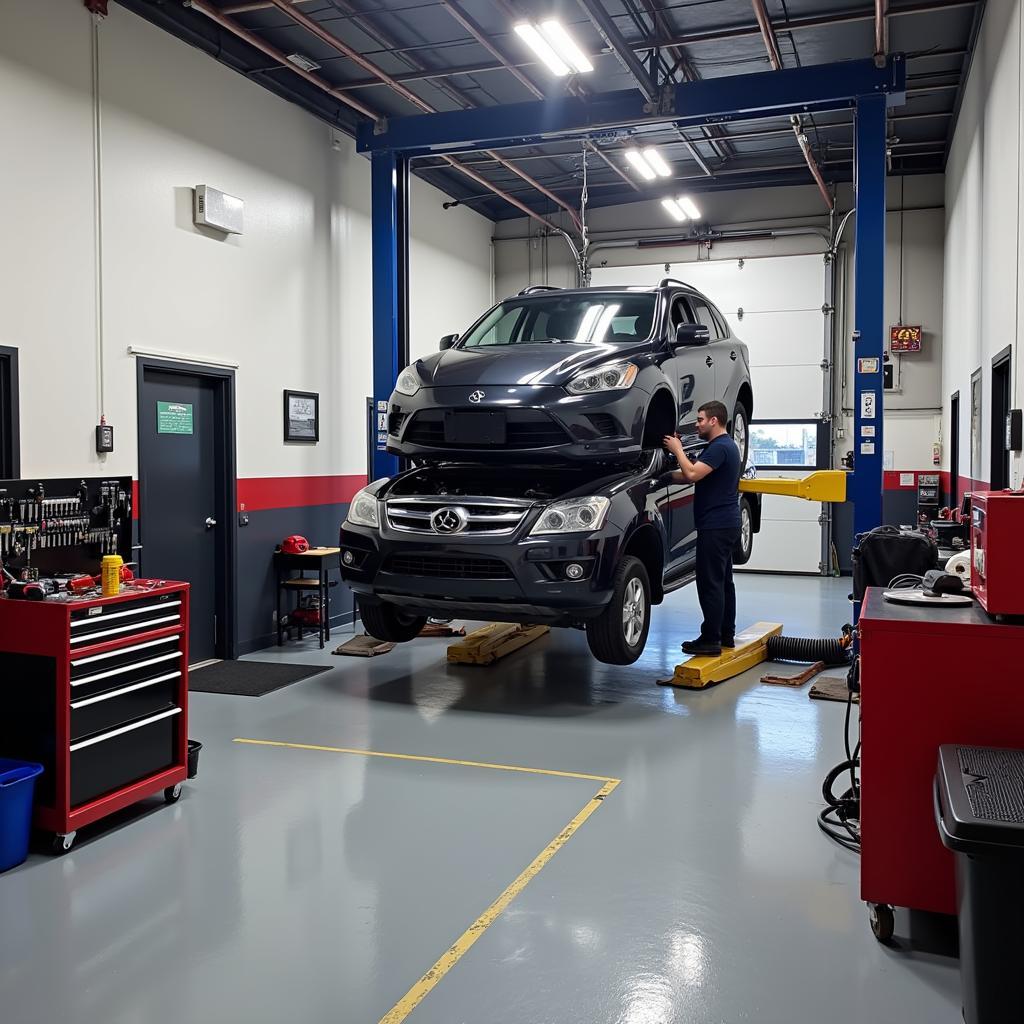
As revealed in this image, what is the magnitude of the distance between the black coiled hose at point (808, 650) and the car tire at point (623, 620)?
1602 mm

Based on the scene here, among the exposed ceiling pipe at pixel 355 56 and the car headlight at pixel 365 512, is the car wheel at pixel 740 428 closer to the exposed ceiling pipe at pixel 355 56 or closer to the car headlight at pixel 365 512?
the car headlight at pixel 365 512

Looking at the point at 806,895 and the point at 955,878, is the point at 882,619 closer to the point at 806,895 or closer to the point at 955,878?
the point at 955,878

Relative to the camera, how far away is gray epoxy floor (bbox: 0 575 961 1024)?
8.80ft

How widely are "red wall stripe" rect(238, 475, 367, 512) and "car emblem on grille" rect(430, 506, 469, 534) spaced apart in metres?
2.59

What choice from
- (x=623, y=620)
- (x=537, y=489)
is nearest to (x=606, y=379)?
(x=537, y=489)

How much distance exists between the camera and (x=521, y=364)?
224 inches

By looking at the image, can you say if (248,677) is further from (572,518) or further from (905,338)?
(905,338)

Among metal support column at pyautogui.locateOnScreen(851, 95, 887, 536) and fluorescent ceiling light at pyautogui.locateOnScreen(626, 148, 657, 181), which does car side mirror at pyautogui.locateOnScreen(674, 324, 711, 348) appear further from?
fluorescent ceiling light at pyautogui.locateOnScreen(626, 148, 657, 181)

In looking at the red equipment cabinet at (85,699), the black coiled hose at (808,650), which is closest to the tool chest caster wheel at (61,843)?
the red equipment cabinet at (85,699)

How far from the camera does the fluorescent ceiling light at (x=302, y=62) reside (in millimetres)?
7531

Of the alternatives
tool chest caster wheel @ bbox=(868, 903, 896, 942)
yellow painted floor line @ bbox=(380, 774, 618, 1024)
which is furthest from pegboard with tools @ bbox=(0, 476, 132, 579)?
tool chest caster wheel @ bbox=(868, 903, 896, 942)

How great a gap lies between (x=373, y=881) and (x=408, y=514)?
2.58 m

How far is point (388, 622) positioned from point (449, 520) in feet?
3.45

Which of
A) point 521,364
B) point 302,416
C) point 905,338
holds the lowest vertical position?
point 302,416
